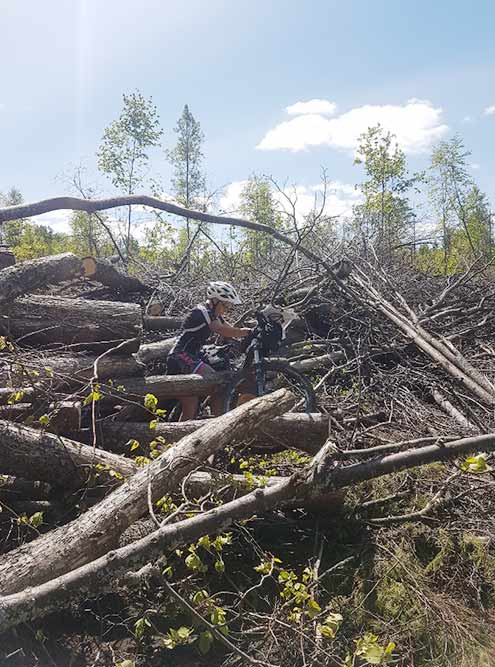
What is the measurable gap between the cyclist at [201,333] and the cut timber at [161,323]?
1.64 metres

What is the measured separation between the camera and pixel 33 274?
452 centimetres

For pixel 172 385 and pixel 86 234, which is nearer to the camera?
pixel 172 385

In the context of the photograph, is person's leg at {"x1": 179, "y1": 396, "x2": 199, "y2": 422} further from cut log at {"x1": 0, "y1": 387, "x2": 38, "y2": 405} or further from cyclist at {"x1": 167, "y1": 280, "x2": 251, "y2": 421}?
cut log at {"x1": 0, "y1": 387, "x2": 38, "y2": 405}

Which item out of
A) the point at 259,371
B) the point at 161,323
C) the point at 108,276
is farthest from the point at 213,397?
the point at 108,276

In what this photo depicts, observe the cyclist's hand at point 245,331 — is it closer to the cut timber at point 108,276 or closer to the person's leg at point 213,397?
the person's leg at point 213,397

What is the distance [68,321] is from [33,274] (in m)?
0.59

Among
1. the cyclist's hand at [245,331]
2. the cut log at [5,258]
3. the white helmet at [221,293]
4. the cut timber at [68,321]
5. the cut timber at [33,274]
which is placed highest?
the cut log at [5,258]

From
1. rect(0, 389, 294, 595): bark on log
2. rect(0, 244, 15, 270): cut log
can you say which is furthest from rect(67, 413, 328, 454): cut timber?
rect(0, 244, 15, 270): cut log

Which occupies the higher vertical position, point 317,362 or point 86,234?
point 86,234

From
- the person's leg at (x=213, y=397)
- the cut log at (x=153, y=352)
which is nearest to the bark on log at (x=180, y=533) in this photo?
the person's leg at (x=213, y=397)

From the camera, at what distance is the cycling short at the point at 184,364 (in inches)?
204

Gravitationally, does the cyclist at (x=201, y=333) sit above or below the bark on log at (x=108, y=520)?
above

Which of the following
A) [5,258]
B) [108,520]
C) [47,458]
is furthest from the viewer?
[5,258]

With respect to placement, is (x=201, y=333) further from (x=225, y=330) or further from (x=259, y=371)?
(x=259, y=371)
